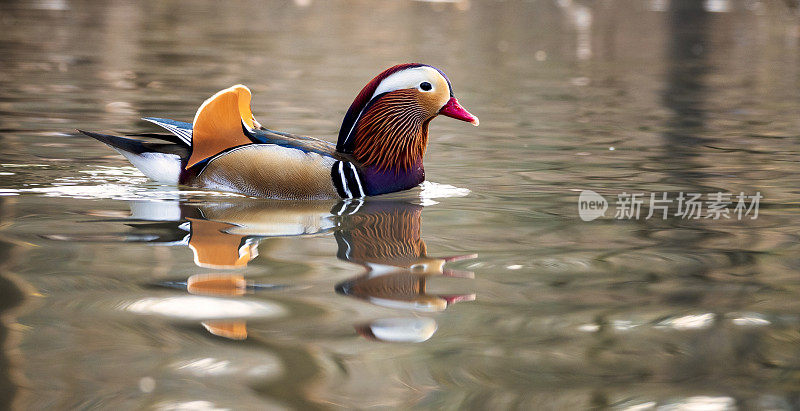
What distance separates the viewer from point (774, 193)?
23.6 feet

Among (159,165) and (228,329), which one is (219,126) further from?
(228,329)

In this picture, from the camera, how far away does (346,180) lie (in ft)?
21.7

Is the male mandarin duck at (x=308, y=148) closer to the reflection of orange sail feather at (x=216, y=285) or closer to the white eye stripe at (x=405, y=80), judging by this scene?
the white eye stripe at (x=405, y=80)

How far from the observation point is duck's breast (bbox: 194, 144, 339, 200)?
6.50m

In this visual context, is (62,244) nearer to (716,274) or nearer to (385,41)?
(716,274)

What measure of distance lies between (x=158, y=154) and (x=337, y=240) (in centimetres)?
178

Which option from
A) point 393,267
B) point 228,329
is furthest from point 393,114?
point 228,329

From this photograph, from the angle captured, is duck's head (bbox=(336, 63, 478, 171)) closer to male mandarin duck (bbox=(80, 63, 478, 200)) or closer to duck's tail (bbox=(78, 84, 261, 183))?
male mandarin duck (bbox=(80, 63, 478, 200))

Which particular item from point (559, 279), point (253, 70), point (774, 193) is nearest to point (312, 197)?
point (559, 279)

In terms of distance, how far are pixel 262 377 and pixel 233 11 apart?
1451 inches

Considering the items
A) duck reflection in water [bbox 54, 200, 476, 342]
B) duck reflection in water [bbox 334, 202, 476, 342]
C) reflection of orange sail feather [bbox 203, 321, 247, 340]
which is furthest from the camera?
duck reflection in water [bbox 54, 200, 476, 342]

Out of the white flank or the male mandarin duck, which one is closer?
the male mandarin duck

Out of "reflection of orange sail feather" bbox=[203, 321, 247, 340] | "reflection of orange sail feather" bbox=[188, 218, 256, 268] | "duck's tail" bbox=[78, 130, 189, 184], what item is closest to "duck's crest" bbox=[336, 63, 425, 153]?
"duck's tail" bbox=[78, 130, 189, 184]

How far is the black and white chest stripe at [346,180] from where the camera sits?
259 inches
